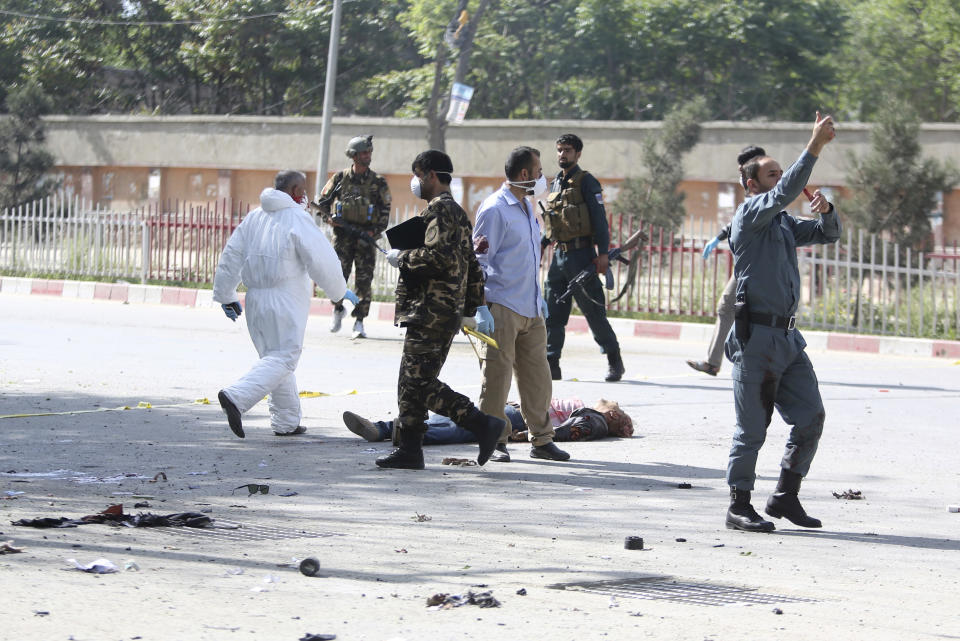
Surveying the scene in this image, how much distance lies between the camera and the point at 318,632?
4.31 metres

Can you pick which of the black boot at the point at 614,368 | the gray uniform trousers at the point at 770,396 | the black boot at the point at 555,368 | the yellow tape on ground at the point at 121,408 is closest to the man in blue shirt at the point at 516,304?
the gray uniform trousers at the point at 770,396

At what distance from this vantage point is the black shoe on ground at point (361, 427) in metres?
8.16

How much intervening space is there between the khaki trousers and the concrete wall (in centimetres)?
2475

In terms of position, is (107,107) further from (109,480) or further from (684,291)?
(109,480)

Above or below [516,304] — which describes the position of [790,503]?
below

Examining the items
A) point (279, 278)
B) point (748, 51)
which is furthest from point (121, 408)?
point (748, 51)

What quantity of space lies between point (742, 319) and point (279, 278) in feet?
11.2

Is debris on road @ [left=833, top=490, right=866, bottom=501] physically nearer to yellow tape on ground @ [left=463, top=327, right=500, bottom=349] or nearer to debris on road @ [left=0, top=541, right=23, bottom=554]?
yellow tape on ground @ [left=463, top=327, right=500, bottom=349]

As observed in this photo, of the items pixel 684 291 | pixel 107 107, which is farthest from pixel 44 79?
pixel 684 291

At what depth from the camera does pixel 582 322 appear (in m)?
17.8

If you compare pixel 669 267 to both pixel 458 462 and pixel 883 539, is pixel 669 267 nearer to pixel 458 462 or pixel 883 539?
pixel 458 462

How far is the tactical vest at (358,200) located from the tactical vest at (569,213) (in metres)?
3.83

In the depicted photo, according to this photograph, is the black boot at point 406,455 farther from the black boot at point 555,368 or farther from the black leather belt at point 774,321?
the black boot at point 555,368

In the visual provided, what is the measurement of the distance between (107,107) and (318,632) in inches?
1808
